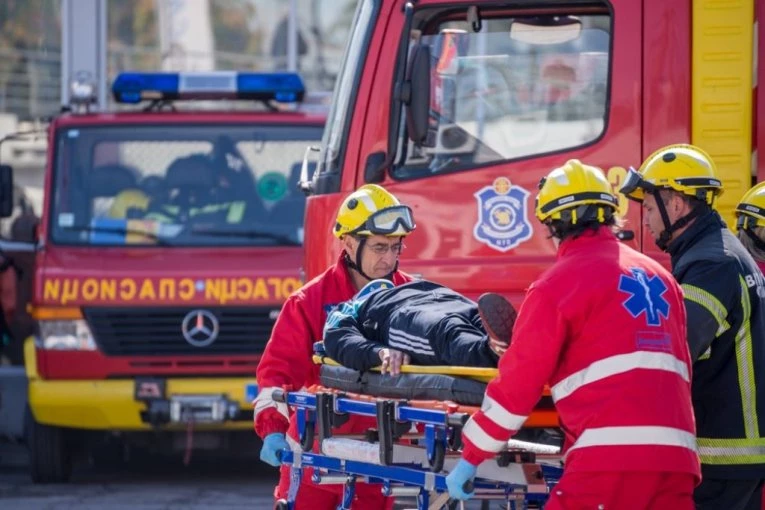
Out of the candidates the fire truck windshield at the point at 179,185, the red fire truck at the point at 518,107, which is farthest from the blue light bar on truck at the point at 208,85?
the red fire truck at the point at 518,107

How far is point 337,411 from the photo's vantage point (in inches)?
221

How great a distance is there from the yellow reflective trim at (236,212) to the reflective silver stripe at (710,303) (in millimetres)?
5612

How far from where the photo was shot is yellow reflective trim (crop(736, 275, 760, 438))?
550 centimetres

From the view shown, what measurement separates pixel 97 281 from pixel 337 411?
5076 mm

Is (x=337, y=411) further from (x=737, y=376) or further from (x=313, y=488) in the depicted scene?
(x=737, y=376)

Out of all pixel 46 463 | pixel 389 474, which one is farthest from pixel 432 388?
pixel 46 463

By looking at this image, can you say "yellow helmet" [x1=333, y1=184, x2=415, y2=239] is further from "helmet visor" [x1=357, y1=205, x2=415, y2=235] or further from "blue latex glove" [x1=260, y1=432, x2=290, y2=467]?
"blue latex glove" [x1=260, y1=432, x2=290, y2=467]

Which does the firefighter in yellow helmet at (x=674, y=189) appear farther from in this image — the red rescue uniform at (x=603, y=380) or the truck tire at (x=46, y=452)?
the truck tire at (x=46, y=452)

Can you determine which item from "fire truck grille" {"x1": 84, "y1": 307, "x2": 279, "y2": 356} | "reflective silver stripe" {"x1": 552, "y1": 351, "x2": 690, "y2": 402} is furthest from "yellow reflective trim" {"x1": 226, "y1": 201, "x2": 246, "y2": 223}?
"reflective silver stripe" {"x1": 552, "y1": 351, "x2": 690, "y2": 402}

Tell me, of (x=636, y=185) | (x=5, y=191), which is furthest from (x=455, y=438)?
(x=5, y=191)

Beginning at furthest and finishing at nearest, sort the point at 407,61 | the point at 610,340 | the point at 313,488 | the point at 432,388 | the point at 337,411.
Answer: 1. the point at 407,61
2. the point at 313,488
3. the point at 337,411
4. the point at 432,388
5. the point at 610,340

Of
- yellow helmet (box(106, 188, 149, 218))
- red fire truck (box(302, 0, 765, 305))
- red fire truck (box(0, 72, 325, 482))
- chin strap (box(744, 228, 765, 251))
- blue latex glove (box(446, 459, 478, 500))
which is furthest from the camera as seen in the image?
yellow helmet (box(106, 188, 149, 218))

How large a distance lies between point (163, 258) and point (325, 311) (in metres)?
4.41

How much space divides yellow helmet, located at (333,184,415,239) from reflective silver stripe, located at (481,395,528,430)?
1542mm
